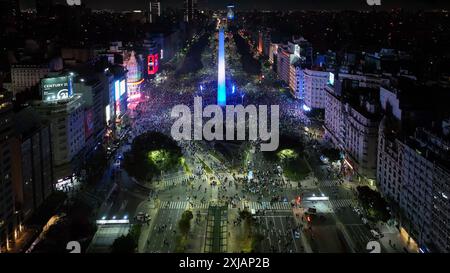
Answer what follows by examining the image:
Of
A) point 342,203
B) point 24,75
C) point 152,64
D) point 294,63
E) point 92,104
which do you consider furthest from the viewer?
point 152,64

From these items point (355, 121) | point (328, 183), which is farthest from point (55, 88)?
point (355, 121)

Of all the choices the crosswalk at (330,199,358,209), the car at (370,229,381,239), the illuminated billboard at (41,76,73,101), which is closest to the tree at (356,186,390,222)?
the car at (370,229,381,239)

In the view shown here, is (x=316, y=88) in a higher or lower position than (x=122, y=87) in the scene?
lower

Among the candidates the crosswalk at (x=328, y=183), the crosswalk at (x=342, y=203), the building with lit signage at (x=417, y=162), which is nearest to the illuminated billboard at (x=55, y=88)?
the crosswalk at (x=328, y=183)

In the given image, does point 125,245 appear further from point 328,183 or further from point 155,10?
point 155,10

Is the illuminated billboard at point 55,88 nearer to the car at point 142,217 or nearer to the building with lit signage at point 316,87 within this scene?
the car at point 142,217
